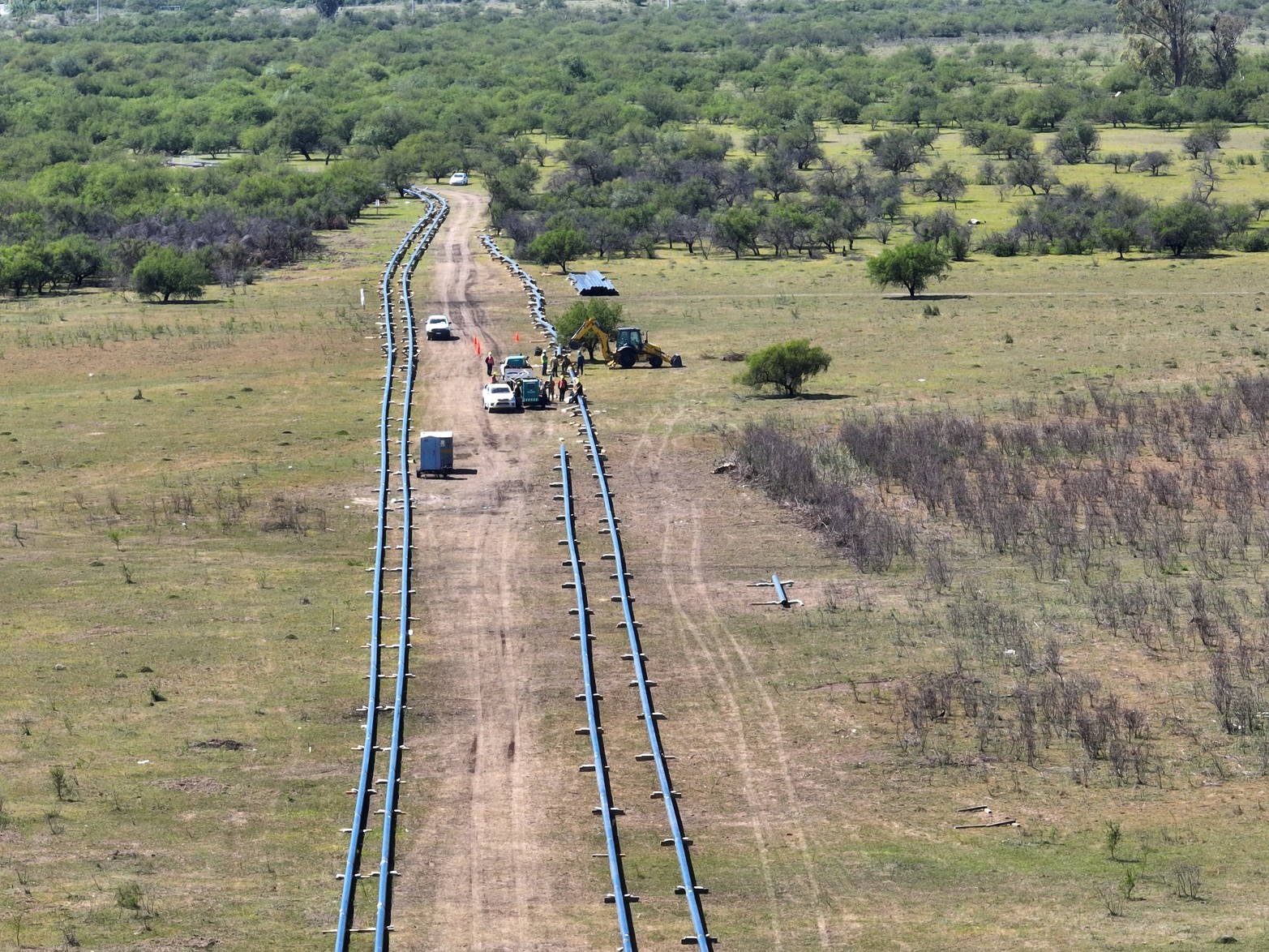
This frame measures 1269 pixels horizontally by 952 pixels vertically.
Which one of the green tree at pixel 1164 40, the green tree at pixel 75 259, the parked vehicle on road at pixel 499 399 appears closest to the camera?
the parked vehicle on road at pixel 499 399

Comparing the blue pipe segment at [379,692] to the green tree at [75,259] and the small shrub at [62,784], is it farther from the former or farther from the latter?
the green tree at [75,259]

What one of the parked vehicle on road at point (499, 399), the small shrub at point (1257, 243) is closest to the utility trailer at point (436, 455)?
the parked vehicle on road at point (499, 399)

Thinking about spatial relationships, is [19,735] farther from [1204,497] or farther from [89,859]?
[1204,497]

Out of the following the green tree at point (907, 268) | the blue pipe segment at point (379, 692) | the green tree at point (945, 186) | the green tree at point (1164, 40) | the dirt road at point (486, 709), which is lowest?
the dirt road at point (486, 709)

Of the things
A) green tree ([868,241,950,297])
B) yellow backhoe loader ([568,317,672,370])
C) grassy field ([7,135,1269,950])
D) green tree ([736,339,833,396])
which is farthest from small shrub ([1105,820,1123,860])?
green tree ([868,241,950,297])

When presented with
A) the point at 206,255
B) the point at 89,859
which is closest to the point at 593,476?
the point at 89,859

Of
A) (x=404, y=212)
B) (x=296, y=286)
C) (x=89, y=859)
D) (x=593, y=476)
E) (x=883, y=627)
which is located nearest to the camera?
(x=89, y=859)

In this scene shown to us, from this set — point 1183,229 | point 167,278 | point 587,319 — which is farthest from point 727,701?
point 1183,229
